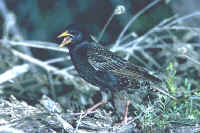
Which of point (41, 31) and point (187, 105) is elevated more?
point (41, 31)

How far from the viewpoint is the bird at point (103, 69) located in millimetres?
4828

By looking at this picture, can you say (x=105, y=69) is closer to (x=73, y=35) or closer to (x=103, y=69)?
(x=103, y=69)

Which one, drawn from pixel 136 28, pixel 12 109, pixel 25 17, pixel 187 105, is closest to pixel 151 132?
pixel 187 105

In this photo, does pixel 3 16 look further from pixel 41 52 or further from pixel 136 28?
pixel 136 28

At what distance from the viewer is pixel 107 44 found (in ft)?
25.2

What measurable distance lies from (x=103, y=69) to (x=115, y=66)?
0.18 metres

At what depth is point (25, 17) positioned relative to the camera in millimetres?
8930

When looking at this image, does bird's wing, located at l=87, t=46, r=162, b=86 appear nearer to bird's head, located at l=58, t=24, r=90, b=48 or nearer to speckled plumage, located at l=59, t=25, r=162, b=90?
speckled plumage, located at l=59, t=25, r=162, b=90

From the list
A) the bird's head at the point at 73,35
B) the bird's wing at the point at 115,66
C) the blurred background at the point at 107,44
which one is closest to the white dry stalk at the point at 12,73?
the blurred background at the point at 107,44

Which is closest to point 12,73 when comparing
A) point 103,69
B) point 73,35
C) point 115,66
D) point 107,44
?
point 73,35

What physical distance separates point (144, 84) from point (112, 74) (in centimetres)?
48

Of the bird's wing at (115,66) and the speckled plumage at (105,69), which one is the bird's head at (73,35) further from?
the bird's wing at (115,66)

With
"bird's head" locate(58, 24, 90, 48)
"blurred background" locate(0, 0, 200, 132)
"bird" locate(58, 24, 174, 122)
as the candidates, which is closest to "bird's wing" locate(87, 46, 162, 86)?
"bird" locate(58, 24, 174, 122)

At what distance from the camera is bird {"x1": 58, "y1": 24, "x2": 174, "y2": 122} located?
4.83 metres
